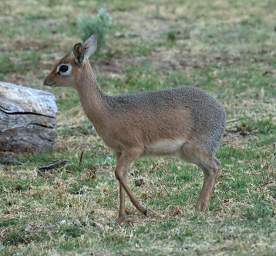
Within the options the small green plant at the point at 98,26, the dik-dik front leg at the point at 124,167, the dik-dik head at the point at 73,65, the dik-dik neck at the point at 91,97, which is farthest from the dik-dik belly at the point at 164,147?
the small green plant at the point at 98,26

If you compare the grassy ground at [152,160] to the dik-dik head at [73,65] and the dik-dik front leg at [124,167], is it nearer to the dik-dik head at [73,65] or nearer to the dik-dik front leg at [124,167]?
the dik-dik front leg at [124,167]

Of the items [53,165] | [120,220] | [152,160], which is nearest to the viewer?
[120,220]

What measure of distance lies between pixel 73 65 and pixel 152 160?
2.11m

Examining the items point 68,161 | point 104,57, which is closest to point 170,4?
point 104,57

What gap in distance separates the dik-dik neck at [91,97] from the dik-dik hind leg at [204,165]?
756 millimetres

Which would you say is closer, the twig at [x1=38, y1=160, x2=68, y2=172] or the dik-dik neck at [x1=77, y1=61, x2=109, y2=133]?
the dik-dik neck at [x1=77, y1=61, x2=109, y2=133]

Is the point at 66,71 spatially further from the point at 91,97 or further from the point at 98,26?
the point at 98,26

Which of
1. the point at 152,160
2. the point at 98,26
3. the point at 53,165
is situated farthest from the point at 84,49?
the point at 98,26

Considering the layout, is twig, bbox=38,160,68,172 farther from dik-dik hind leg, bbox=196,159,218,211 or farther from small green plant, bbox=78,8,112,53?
small green plant, bbox=78,8,112,53

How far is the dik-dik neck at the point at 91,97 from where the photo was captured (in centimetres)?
736

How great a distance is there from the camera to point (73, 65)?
7508 millimetres

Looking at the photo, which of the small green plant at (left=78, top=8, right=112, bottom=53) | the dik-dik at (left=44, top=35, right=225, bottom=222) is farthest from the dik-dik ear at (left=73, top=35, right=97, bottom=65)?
the small green plant at (left=78, top=8, right=112, bottom=53)

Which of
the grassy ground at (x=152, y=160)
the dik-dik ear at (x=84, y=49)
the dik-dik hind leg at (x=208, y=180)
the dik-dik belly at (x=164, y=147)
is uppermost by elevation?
the dik-dik ear at (x=84, y=49)

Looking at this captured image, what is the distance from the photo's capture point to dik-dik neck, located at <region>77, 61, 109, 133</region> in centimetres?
736
